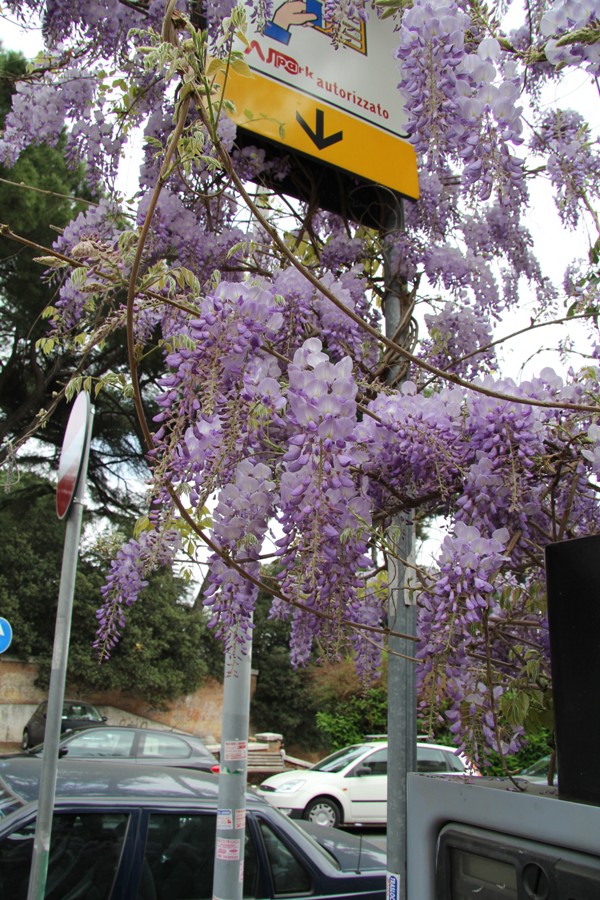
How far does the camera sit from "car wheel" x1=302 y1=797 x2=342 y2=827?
11.8m

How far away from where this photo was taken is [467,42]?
1636 mm

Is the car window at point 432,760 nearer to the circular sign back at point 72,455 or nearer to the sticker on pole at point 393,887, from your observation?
the circular sign back at point 72,455

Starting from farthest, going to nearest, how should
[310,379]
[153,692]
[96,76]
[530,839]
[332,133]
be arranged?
1. [153,692]
2. [96,76]
3. [332,133]
4. [310,379]
5. [530,839]

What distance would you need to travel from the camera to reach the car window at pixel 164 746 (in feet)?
31.6

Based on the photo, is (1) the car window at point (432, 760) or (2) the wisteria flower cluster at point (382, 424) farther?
(1) the car window at point (432, 760)

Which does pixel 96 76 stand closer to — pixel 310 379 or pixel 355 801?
pixel 310 379

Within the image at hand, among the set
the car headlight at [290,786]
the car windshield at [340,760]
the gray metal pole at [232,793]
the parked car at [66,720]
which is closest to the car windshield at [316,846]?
the gray metal pole at [232,793]

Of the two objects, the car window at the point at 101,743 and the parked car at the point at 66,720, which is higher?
the car window at the point at 101,743

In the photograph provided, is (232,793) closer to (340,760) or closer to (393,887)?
(393,887)

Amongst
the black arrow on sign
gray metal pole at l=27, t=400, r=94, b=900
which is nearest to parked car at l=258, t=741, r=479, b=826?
gray metal pole at l=27, t=400, r=94, b=900

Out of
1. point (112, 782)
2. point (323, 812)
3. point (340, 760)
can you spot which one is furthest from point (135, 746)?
point (112, 782)

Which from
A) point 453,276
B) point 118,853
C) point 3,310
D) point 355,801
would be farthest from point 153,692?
point 453,276

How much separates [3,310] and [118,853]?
11.5 metres

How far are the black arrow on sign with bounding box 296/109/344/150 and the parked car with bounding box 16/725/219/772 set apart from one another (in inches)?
322
